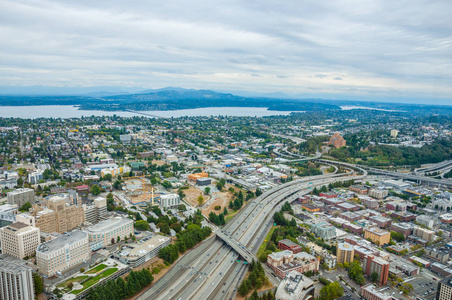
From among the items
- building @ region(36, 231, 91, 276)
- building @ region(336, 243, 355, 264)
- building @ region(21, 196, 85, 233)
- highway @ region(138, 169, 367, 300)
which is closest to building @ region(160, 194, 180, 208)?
highway @ region(138, 169, 367, 300)

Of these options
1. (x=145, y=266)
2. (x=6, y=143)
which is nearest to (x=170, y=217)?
(x=145, y=266)

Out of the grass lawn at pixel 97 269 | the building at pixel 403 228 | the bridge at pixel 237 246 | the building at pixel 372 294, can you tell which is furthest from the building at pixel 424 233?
the grass lawn at pixel 97 269

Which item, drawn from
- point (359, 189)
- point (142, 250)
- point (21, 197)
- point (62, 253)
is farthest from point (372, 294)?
point (21, 197)

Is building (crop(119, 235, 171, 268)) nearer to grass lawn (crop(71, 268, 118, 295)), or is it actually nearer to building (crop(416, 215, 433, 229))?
grass lawn (crop(71, 268, 118, 295))

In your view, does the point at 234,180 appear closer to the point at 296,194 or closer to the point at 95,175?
the point at 296,194

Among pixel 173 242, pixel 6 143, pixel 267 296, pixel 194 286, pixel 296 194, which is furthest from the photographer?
pixel 6 143

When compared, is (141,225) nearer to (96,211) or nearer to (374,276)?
(96,211)
